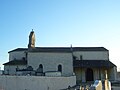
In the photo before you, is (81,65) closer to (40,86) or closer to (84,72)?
(84,72)

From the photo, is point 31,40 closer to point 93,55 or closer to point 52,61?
point 52,61

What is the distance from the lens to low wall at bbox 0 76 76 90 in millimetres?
29691

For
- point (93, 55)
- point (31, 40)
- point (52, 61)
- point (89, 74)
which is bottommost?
point (89, 74)

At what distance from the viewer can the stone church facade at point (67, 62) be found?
39406 millimetres

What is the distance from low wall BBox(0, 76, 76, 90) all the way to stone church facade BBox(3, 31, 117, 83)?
5.83m

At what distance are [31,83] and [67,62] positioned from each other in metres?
11.0

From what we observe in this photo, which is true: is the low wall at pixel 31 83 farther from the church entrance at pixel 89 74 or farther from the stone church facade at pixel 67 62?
the church entrance at pixel 89 74

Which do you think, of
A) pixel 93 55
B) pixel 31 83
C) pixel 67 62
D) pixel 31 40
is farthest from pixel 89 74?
pixel 31 83

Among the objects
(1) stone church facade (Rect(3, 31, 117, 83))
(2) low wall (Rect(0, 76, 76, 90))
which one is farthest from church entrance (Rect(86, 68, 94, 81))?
(2) low wall (Rect(0, 76, 76, 90))

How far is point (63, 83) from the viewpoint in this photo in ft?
107

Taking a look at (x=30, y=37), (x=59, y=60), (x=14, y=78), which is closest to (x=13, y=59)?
(x=30, y=37)

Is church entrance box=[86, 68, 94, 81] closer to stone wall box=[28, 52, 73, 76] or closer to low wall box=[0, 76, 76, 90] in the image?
stone wall box=[28, 52, 73, 76]

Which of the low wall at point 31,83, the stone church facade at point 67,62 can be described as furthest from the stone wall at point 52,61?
the low wall at point 31,83

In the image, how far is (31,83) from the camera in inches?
1203
